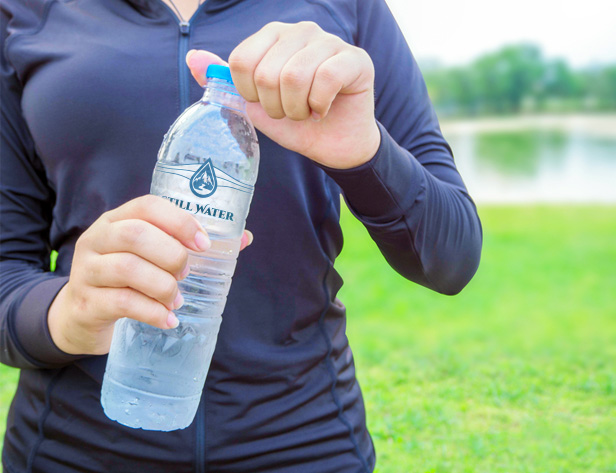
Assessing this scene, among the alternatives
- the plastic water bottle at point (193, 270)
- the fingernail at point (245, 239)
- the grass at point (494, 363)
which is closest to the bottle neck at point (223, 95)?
the plastic water bottle at point (193, 270)

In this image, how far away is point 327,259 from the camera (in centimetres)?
128

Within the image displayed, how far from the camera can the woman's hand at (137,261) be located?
2.91ft

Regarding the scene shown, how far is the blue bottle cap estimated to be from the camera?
1.02m

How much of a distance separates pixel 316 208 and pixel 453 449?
208 centimetres

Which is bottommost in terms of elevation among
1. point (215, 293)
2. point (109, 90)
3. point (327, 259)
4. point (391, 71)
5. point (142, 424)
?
point (142, 424)

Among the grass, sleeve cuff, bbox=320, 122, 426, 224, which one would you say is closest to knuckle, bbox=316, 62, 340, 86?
sleeve cuff, bbox=320, 122, 426, 224

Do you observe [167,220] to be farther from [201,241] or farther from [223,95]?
[223,95]

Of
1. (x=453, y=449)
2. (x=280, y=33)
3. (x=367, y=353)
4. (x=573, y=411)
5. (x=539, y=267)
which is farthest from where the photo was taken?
(x=539, y=267)

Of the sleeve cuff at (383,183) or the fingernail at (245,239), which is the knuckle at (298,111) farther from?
the fingernail at (245,239)

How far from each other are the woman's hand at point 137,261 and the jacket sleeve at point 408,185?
27 centimetres

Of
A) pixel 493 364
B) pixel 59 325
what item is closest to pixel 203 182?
pixel 59 325

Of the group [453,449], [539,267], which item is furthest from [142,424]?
[539,267]

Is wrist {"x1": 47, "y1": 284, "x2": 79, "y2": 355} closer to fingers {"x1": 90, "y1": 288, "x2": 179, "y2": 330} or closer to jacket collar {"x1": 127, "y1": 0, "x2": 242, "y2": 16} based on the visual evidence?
fingers {"x1": 90, "y1": 288, "x2": 179, "y2": 330}

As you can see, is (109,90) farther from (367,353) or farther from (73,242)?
(367,353)
